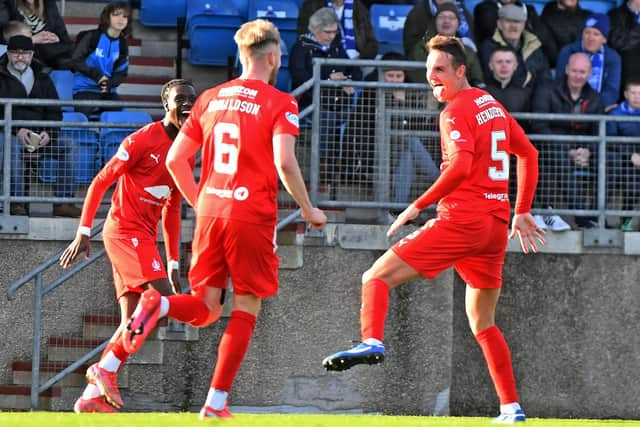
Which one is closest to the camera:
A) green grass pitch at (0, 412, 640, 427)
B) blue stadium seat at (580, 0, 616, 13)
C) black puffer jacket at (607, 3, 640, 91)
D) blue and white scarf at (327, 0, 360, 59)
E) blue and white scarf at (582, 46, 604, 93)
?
green grass pitch at (0, 412, 640, 427)

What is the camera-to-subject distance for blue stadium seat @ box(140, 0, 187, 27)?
15.8 m

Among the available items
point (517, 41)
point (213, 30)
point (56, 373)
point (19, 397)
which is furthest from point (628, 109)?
point (19, 397)

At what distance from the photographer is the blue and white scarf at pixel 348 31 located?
14320 mm

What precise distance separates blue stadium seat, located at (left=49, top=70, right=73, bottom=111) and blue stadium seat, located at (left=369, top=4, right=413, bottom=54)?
2956 millimetres

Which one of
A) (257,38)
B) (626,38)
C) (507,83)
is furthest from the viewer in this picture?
(626,38)

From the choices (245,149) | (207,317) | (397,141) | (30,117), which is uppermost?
(30,117)

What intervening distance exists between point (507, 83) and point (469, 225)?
4446mm

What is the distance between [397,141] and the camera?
12.8 m

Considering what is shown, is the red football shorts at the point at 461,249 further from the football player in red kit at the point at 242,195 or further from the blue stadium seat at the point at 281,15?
the blue stadium seat at the point at 281,15

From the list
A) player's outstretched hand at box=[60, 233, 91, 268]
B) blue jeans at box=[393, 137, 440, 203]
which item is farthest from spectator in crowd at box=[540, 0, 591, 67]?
player's outstretched hand at box=[60, 233, 91, 268]

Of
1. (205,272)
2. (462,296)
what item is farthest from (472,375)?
(205,272)

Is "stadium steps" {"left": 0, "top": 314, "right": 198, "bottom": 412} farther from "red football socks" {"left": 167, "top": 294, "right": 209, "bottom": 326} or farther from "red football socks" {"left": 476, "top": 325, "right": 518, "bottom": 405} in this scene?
Result: "red football socks" {"left": 167, "top": 294, "right": 209, "bottom": 326}

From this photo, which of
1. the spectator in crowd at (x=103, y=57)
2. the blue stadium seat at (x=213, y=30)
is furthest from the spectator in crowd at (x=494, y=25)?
the spectator in crowd at (x=103, y=57)

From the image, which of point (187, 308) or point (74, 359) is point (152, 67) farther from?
point (187, 308)
